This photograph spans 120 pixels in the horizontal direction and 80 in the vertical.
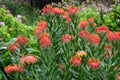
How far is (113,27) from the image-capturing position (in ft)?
26.8

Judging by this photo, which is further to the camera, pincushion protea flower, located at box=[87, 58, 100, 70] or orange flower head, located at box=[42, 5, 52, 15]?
orange flower head, located at box=[42, 5, 52, 15]

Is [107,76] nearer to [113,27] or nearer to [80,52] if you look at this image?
[80,52]

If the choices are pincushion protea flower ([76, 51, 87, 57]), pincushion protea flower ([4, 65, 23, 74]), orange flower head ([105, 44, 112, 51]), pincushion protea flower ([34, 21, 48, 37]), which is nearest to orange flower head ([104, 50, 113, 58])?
orange flower head ([105, 44, 112, 51])

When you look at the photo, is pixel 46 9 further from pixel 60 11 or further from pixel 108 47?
pixel 108 47

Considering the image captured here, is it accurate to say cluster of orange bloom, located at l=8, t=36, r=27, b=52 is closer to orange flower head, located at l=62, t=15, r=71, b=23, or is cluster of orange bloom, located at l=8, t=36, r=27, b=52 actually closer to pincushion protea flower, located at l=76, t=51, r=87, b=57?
pincushion protea flower, located at l=76, t=51, r=87, b=57

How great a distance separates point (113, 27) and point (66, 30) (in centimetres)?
420

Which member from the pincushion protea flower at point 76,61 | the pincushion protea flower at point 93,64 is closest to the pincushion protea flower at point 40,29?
the pincushion protea flower at point 76,61

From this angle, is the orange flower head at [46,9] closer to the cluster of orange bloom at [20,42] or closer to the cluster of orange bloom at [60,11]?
the cluster of orange bloom at [60,11]

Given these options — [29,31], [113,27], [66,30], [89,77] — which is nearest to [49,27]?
[66,30]

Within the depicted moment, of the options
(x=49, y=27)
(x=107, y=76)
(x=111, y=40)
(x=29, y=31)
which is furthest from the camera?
(x=29, y=31)

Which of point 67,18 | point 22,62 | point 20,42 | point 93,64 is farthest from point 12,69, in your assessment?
point 67,18

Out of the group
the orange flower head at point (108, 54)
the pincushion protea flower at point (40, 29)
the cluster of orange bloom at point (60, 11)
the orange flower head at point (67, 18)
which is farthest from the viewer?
the orange flower head at point (67, 18)

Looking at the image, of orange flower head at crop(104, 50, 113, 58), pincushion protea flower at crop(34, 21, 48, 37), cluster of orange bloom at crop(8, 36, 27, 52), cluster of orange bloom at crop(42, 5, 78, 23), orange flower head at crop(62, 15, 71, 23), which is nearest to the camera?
orange flower head at crop(104, 50, 113, 58)

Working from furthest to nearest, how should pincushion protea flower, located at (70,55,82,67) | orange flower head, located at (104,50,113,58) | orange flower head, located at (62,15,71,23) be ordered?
orange flower head, located at (62,15,71,23) → orange flower head, located at (104,50,113,58) → pincushion protea flower, located at (70,55,82,67)
